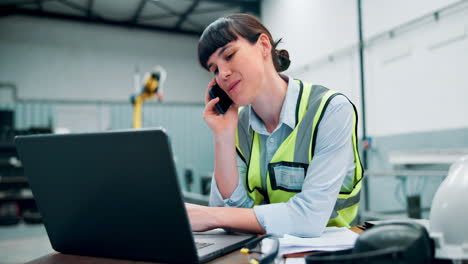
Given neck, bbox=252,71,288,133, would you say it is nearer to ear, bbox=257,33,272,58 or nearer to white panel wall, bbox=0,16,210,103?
ear, bbox=257,33,272,58

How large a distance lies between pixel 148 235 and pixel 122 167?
0.40 ft

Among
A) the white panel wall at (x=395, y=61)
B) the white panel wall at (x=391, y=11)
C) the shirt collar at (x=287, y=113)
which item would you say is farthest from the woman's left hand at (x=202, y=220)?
the white panel wall at (x=391, y=11)

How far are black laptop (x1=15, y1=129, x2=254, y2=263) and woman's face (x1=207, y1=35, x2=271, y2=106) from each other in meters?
0.49

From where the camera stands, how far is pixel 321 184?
88 cm

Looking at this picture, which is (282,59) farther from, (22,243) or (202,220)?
(22,243)

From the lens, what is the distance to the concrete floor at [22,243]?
359 cm

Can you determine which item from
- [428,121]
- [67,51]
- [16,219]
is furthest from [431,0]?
[67,51]

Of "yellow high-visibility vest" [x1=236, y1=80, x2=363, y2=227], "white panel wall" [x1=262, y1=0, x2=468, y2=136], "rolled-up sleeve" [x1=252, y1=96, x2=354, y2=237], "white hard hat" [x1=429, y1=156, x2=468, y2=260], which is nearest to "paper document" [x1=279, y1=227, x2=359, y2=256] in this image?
"rolled-up sleeve" [x1=252, y1=96, x2=354, y2=237]

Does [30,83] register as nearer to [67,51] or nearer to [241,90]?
[67,51]

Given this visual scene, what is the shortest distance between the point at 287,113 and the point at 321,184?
25 cm

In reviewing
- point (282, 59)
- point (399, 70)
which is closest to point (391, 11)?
point (399, 70)

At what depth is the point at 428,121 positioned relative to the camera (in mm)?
3432

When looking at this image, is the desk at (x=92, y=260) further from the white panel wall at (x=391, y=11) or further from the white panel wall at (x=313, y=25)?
the white panel wall at (x=313, y=25)

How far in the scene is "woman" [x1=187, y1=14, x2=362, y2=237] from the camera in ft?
2.72
